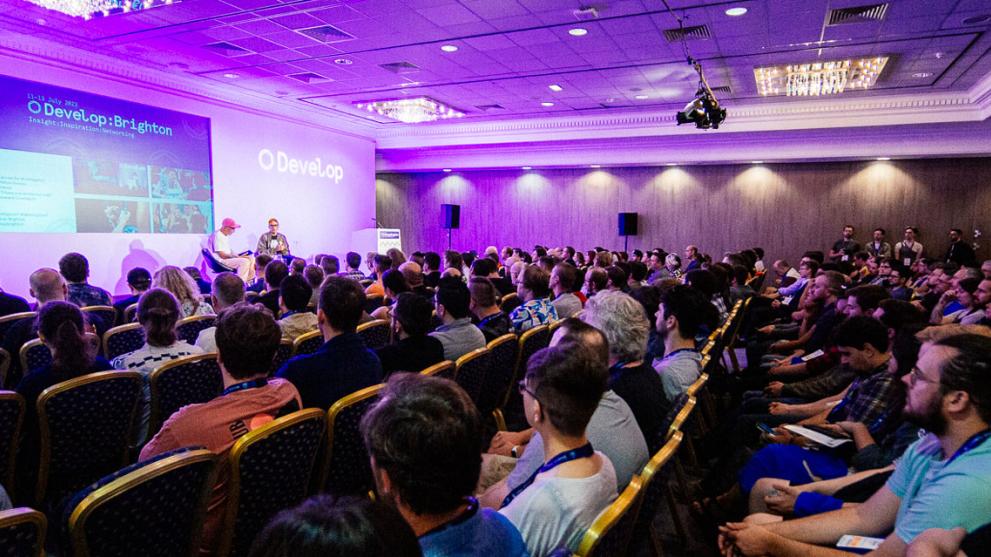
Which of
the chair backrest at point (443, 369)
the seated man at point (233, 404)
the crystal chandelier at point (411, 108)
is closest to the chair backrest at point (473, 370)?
the chair backrest at point (443, 369)

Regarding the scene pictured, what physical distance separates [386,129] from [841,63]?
10.1 m

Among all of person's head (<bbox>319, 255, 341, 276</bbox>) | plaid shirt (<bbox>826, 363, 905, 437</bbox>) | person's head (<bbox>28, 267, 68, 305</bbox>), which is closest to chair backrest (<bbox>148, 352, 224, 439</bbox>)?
person's head (<bbox>28, 267, 68, 305</bbox>)

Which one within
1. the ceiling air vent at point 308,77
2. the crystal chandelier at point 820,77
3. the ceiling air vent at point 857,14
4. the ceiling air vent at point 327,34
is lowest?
the ceiling air vent at point 857,14

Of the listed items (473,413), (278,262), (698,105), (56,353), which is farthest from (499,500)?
(698,105)

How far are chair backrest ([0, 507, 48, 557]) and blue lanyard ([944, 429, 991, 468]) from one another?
94.9 inches

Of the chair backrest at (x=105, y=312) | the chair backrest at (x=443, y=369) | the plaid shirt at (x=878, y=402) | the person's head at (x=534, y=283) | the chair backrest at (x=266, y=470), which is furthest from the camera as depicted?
the person's head at (x=534, y=283)

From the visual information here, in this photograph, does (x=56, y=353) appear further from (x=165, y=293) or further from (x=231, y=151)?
(x=231, y=151)

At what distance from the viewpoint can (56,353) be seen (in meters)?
2.59

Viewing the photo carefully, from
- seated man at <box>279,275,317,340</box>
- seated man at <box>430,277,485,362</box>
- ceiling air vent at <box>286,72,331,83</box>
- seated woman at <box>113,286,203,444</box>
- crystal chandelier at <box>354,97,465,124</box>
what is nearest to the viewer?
seated woman at <box>113,286,203,444</box>

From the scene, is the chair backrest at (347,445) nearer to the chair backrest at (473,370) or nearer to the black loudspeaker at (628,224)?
the chair backrest at (473,370)

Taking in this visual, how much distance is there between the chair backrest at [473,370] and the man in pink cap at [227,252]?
8226mm

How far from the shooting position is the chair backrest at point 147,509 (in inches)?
57.7

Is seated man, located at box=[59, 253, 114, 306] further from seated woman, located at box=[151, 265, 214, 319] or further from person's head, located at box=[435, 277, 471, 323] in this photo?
person's head, located at box=[435, 277, 471, 323]

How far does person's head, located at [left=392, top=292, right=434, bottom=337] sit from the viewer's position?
3.24m
